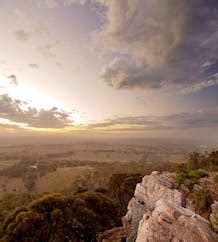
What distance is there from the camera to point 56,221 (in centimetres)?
1942

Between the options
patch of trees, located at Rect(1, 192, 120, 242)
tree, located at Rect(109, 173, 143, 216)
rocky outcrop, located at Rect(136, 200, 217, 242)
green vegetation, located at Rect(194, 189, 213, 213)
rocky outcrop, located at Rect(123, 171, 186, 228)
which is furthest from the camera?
tree, located at Rect(109, 173, 143, 216)

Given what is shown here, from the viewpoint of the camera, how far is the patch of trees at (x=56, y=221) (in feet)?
59.8

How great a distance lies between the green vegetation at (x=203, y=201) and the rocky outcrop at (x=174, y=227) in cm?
446

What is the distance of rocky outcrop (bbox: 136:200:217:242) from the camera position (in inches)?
294

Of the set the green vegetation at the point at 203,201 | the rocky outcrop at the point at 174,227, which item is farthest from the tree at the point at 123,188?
the rocky outcrop at the point at 174,227

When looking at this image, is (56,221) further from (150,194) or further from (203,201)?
(203,201)

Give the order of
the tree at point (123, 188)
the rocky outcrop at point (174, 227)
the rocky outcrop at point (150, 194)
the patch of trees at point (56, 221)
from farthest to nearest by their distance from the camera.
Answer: the tree at point (123, 188)
the patch of trees at point (56, 221)
the rocky outcrop at point (150, 194)
the rocky outcrop at point (174, 227)

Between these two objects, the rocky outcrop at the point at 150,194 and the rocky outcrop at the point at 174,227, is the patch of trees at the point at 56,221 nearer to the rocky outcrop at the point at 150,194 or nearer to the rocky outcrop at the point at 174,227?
the rocky outcrop at the point at 150,194

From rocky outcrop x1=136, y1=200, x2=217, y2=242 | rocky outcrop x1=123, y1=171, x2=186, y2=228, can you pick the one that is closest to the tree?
rocky outcrop x1=123, y1=171, x2=186, y2=228

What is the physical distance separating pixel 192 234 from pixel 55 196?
15160mm

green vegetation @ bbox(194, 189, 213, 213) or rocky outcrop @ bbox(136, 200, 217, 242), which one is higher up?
rocky outcrop @ bbox(136, 200, 217, 242)

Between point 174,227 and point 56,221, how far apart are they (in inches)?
547

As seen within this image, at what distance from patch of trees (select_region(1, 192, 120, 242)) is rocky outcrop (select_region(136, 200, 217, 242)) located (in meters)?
12.5

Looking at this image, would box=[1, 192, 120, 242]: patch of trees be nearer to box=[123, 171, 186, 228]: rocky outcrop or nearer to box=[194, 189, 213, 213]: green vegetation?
box=[123, 171, 186, 228]: rocky outcrop
